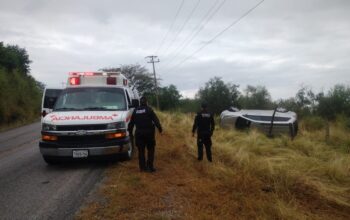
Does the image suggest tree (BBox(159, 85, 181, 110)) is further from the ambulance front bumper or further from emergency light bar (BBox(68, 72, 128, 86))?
the ambulance front bumper

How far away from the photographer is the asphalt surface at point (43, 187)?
511 cm

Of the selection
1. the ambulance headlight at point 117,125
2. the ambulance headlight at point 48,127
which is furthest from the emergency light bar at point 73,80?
the ambulance headlight at point 117,125

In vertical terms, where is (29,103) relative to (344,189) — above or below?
above

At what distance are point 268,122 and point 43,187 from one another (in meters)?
9.78

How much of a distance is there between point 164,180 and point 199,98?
111ft

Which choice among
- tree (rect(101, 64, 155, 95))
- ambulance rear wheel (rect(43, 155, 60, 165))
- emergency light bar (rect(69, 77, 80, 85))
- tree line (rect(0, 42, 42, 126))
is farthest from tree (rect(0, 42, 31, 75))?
ambulance rear wheel (rect(43, 155, 60, 165))

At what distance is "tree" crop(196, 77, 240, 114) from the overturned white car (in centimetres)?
2268

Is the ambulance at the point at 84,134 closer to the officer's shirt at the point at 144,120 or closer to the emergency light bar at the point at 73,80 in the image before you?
the officer's shirt at the point at 144,120

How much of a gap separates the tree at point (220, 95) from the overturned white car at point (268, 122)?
74.4ft

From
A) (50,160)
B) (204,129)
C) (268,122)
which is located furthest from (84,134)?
(268,122)

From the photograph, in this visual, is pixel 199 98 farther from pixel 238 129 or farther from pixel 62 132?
pixel 62 132

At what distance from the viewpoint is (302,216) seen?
14.9 feet

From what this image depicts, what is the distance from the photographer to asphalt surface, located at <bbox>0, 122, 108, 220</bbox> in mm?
5105

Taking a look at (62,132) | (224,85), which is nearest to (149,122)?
(62,132)
